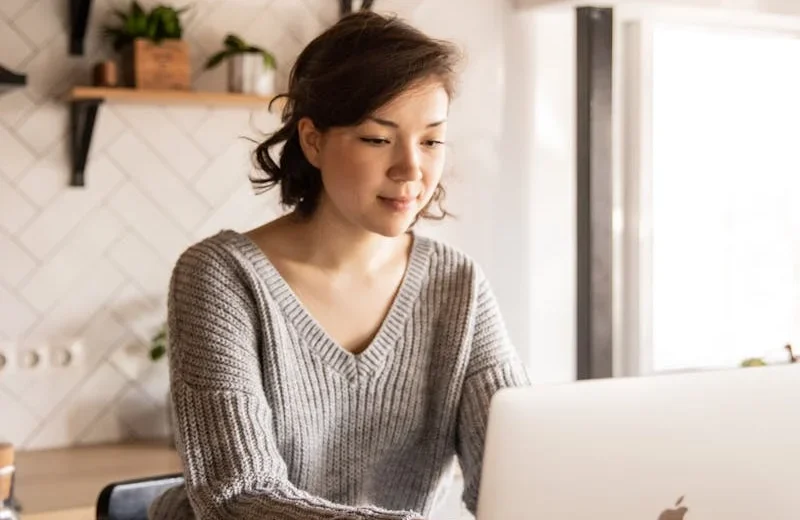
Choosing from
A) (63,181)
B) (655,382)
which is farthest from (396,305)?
(63,181)

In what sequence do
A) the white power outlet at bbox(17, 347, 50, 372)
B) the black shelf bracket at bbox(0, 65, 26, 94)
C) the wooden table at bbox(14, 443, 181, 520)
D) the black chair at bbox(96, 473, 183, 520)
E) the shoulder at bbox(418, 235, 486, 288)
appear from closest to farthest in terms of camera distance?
the shoulder at bbox(418, 235, 486, 288) → the black chair at bbox(96, 473, 183, 520) → the wooden table at bbox(14, 443, 181, 520) → the black shelf bracket at bbox(0, 65, 26, 94) → the white power outlet at bbox(17, 347, 50, 372)

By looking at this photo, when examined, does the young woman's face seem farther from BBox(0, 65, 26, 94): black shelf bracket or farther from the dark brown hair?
BBox(0, 65, 26, 94): black shelf bracket

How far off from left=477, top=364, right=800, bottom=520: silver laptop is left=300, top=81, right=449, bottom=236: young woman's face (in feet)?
1.12

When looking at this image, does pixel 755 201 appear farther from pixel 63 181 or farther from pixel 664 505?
pixel 664 505

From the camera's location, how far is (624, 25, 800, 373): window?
295 cm

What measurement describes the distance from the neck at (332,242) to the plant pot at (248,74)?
1.27 m

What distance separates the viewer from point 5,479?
4.84 feet

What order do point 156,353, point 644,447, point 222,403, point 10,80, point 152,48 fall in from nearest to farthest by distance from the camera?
point 644,447 → point 222,403 → point 10,80 → point 152,48 → point 156,353

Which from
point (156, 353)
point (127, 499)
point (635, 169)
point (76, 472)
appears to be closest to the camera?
point (127, 499)

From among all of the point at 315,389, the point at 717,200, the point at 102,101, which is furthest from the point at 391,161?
the point at 717,200

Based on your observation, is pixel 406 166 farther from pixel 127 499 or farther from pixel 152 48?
pixel 152 48

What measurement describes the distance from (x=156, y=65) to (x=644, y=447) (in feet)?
5.68

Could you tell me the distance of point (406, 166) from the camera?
1.08 meters

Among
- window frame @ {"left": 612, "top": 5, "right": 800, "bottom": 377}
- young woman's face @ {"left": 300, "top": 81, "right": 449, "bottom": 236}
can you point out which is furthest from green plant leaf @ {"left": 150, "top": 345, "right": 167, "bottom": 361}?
young woman's face @ {"left": 300, "top": 81, "right": 449, "bottom": 236}
